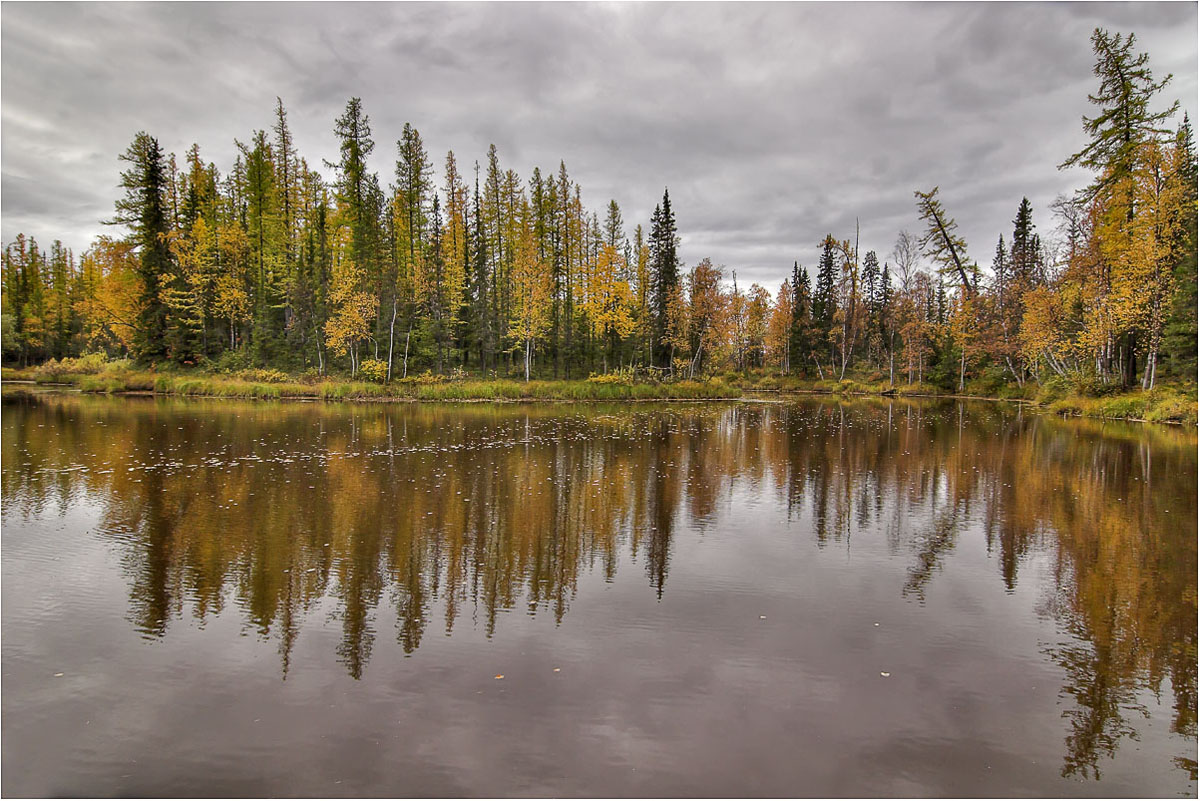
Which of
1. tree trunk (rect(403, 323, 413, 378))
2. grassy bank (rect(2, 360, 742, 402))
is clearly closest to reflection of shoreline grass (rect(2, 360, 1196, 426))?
grassy bank (rect(2, 360, 742, 402))

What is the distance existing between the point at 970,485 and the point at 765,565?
9.39 metres

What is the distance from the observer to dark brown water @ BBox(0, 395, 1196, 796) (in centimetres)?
489

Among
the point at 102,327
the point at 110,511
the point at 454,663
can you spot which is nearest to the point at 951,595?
the point at 454,663

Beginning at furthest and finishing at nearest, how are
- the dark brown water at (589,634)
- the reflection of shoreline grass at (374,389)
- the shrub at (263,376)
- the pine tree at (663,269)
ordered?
the pine tree at (663,269), the shrub at (263,376), the reflection of shoreline grass at (374,389), the dark brown water at (589,634)

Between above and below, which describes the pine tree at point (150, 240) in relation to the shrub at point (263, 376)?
above

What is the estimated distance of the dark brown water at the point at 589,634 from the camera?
4.89 meters

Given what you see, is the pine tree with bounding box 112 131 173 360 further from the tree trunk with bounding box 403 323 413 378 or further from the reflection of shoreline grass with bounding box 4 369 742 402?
the tree trunk with bounding box 403 323 413 378

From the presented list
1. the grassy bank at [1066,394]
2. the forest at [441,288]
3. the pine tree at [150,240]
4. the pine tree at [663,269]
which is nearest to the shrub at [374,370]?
the forest at [441,288]

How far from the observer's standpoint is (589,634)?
711cm

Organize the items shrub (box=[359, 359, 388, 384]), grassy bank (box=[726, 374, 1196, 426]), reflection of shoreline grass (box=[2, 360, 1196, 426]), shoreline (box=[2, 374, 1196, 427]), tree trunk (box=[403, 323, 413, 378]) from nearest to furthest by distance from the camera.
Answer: grassy bank (box=[726, 374, 1196, 426])
reflection of shoreline grass (box=[2, 360, 1196, 426])
shoreline (box=[2, 374, 1196, 427])
shrub (box=[359, 359, 388, 384])
tree trunk (box=[403, 323, 413, 378])

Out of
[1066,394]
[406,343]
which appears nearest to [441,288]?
[406,343]

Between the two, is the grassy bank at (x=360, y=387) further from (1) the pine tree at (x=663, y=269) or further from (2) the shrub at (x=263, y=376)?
(1) the pine tree at (x=663, y=269)

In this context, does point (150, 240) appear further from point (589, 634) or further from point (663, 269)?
point (589, 634)

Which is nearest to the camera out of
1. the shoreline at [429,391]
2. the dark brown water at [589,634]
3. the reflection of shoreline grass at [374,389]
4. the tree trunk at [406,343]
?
the dark brown water at [589,634]
